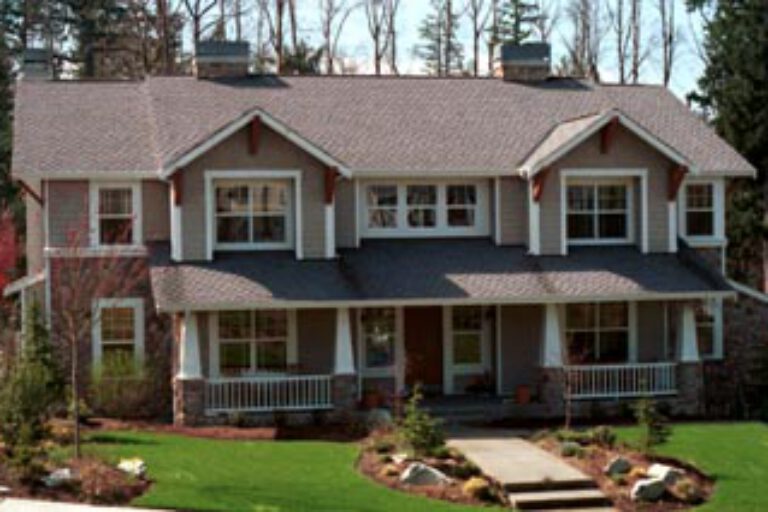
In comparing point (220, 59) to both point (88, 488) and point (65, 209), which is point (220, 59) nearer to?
point (65, 209)

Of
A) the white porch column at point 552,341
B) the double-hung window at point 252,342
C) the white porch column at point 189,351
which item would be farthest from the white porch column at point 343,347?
the white porch column at point 552,341

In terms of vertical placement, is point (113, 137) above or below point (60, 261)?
above

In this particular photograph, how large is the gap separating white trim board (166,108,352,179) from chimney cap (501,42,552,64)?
9.35 metres

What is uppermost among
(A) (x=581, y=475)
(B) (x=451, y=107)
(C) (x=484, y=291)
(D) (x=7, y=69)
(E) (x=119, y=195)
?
(D) (x=7, y=69)

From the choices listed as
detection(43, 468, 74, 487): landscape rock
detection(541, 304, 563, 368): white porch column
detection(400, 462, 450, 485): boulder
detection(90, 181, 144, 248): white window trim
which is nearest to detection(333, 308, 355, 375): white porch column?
detection(541, 304, 563, 368): white porch column

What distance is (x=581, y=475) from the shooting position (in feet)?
68.4

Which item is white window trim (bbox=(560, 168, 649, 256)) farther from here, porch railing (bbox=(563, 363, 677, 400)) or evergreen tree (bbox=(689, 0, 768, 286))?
evergreen tree (bbox=(689, 0, 768, 286))

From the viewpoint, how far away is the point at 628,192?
30.2m

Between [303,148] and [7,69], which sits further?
[7,69]

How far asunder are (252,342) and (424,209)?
17.7ft

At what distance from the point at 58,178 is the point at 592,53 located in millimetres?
32256

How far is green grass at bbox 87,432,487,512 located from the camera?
18.2 m

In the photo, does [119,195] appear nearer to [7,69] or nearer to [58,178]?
[58,178]

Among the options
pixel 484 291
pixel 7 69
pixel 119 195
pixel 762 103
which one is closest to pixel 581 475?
pixel 484 291
